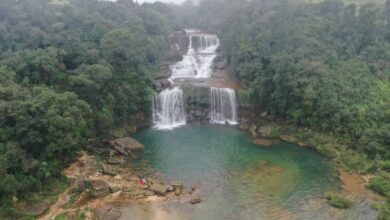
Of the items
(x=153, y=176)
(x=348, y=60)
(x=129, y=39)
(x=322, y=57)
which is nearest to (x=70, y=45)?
(x=129, y=39)

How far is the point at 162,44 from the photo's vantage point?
47.8 m

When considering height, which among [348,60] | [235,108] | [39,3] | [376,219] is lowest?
[376,219]

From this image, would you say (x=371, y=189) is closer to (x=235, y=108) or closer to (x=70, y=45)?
(x=235, y=108)

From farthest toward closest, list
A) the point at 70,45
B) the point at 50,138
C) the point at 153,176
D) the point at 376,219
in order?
the point at 70,45, the point at 153,176, the point at 50,138, the point at 376,219

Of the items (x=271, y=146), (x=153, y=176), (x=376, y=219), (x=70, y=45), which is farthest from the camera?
(x=70, y=45)

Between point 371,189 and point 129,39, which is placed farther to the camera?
point 129,39

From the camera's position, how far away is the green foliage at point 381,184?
26.0 metres

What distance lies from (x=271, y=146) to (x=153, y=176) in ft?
35.3

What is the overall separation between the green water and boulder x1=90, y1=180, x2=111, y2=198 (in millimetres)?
3728

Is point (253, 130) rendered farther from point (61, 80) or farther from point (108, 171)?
point (61, 80)

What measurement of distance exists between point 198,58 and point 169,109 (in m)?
14.1

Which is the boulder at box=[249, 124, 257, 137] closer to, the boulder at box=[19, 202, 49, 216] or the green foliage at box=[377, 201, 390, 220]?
the green foliage at box=[377, 201, 390, 220]

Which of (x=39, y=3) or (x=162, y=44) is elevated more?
(x=39, y=3)

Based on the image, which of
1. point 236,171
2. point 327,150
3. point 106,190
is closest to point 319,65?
point 327,150
